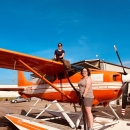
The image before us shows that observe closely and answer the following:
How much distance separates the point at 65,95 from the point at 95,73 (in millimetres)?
1336

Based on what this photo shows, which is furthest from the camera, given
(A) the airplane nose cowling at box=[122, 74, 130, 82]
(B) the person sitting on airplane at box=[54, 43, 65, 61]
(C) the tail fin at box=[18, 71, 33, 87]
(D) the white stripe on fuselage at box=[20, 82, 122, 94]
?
(C) the tail fin at box=[18, 71, 33, 87]

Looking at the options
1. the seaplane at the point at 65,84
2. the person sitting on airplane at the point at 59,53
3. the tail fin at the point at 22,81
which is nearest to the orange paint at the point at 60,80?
the seaplane at the point at 65,84

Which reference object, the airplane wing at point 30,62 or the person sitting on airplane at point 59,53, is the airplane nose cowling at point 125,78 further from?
the person sitting on airplane at point 59,53

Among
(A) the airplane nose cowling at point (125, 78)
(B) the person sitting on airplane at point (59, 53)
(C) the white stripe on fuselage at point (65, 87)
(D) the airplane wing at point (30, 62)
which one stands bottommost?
(C) the white stripe on fuselage at point (65, 87)

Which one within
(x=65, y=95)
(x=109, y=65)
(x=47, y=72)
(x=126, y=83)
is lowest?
(x=65, y=95)

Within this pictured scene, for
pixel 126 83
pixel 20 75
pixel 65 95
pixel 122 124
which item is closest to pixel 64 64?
pixel 65 95

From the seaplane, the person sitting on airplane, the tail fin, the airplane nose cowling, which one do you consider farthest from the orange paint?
the tail fin

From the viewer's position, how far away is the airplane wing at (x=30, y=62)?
6.10m

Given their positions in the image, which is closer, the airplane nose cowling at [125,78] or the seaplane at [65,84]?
the airplane nose cowling at [125,78]

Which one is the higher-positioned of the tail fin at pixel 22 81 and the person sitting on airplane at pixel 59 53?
the person sitting on airplane at pixel 59 53

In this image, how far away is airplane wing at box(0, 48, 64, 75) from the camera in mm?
6102

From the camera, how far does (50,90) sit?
7.22 m

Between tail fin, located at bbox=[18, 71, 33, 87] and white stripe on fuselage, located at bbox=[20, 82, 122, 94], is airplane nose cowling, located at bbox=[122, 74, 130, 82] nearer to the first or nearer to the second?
white stripe on fuselage, located at bbox=[20, 82, 122, 94]

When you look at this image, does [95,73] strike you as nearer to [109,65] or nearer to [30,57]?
[30,57]
